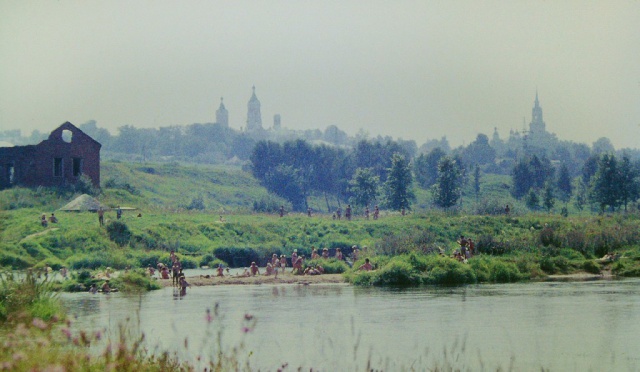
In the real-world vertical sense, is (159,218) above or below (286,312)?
above

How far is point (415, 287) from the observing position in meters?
42.2

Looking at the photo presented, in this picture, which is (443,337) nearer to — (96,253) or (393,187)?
(96,253)

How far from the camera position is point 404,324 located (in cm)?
2867

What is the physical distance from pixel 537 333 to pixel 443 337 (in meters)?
2.71

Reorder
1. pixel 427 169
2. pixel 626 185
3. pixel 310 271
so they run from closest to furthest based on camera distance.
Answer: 1. pixel 310 271
2. pixel 626 185
3. pixel 427 169

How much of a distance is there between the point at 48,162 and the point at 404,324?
55.9 m

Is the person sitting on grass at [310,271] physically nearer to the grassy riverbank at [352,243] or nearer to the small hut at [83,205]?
the grassy riverbank at [352,243]

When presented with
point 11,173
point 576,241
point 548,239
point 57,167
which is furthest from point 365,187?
point 576,241

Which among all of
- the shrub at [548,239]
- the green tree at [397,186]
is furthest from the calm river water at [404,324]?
the green tree at [397,186]

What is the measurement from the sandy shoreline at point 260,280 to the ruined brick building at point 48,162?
31.6 metres

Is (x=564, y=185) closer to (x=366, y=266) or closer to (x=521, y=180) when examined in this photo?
(x=521, y=180)

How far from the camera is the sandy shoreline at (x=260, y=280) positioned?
48281mm

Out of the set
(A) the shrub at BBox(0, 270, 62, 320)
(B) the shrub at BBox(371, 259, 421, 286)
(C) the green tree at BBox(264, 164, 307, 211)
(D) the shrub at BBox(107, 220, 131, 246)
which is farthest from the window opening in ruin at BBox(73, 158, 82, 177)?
(C) the green tree at BBox(264, 164, 307, 211)

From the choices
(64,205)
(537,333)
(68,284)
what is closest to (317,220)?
(64,205)
